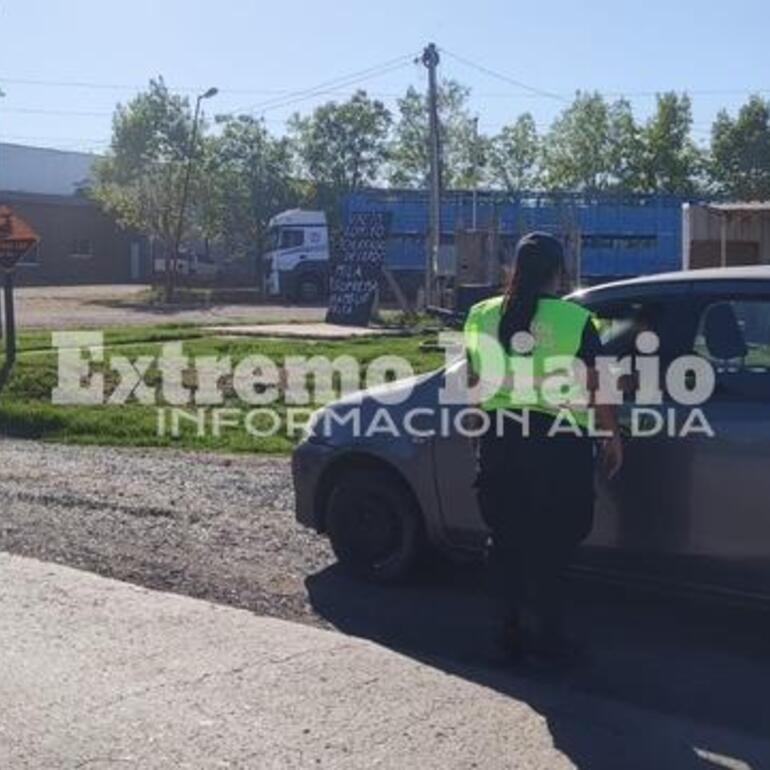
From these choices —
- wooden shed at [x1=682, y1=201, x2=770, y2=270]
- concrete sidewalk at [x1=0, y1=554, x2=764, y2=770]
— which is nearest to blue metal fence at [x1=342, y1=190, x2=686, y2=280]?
wooden shed at [x1=682, y1=201, x2=770, y2=270]

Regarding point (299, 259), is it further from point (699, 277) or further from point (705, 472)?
point (705, 472)

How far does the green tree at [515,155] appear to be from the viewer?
61688 mm

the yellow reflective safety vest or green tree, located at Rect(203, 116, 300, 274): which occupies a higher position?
green tree, located at Rect(203, 116, 300, 274)

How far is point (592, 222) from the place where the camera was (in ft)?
138

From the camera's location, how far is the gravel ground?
7.25 m

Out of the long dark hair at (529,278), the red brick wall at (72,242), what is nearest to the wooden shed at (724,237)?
the long dark hair at (529,278)

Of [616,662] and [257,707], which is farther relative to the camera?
[616,662]

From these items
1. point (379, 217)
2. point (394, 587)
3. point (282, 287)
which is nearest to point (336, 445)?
point (394, 587)

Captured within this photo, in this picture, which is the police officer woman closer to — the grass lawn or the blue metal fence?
the grass lawn

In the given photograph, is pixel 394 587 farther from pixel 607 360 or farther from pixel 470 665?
pixel 607 360

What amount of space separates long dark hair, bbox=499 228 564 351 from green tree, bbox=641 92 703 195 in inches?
2217

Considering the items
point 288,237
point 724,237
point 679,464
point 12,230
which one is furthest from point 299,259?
point 679,464

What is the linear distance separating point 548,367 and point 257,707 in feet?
5.90

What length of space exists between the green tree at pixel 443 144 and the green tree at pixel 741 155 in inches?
428
